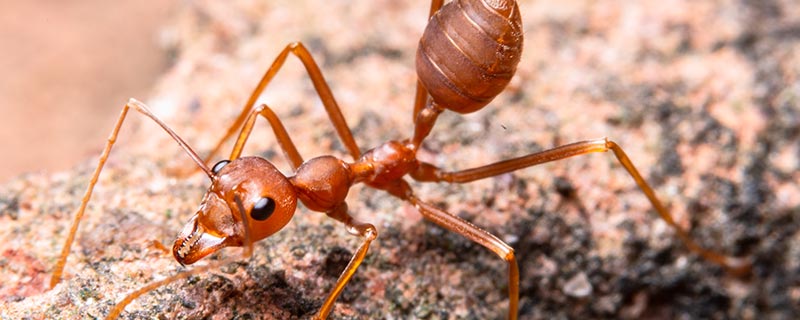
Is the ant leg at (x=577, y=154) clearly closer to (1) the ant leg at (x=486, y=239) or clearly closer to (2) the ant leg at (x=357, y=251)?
(1) the ant leg at (x=486, y=239)

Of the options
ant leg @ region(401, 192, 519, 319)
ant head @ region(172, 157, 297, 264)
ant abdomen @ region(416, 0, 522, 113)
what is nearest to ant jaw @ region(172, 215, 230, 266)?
ant head @ region(172, 157, 297, 264)

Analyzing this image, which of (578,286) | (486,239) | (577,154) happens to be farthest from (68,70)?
(578,286)

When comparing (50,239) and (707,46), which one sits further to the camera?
(707,46)

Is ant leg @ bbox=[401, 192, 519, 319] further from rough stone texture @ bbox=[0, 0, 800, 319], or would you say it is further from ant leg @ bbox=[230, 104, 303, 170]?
ant leg @ bbox=[230, 104, 303, 170]

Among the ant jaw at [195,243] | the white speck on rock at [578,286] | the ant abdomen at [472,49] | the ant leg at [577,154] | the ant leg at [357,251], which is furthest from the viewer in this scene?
the white speck on rock at [578,286]

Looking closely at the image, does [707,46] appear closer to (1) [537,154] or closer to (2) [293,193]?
(1) [537,154]

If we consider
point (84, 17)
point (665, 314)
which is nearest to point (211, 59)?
point (84, 17)

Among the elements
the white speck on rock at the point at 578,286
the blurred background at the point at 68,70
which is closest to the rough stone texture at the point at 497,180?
the white speck on rock at the point at 578,286
